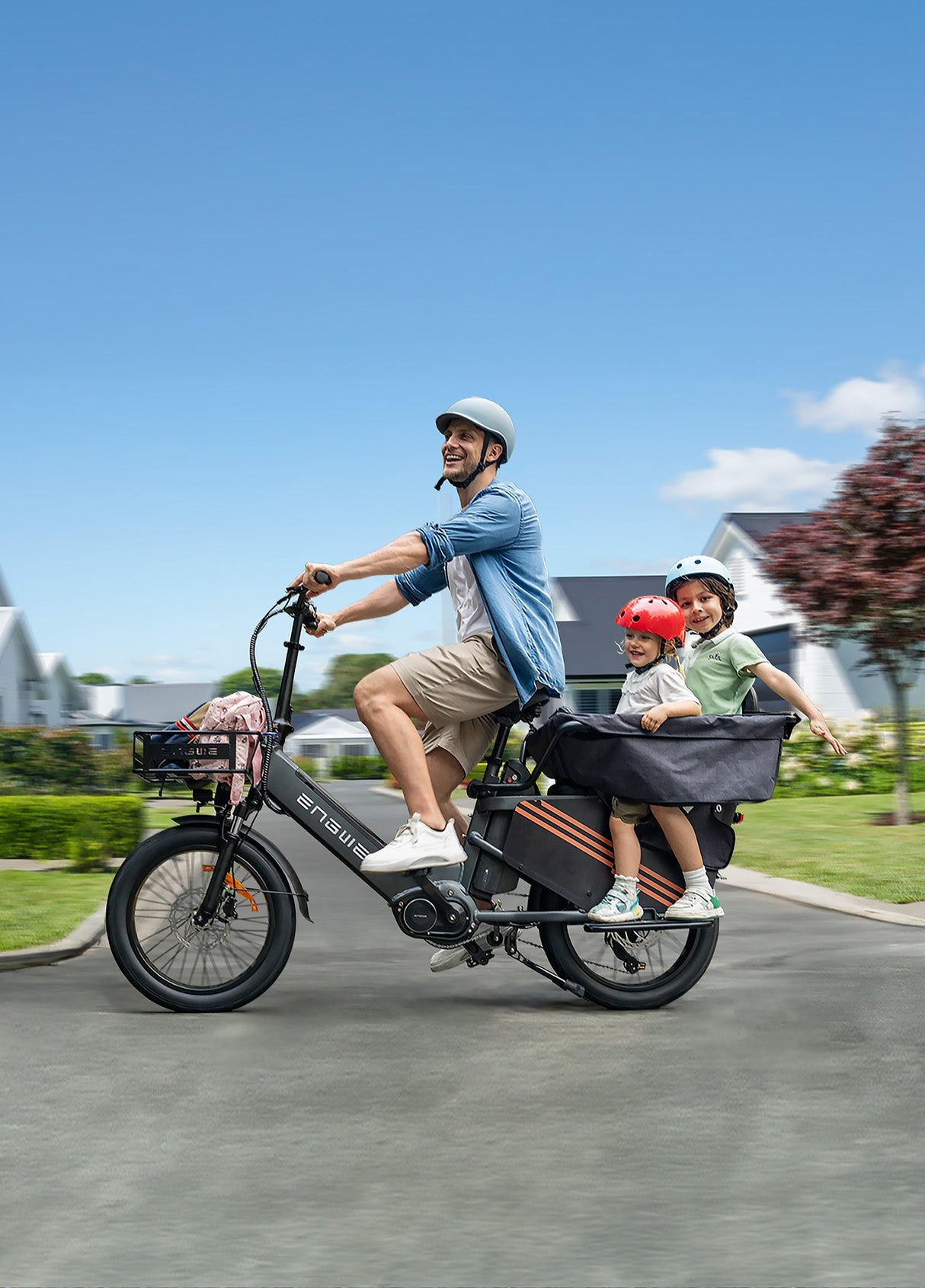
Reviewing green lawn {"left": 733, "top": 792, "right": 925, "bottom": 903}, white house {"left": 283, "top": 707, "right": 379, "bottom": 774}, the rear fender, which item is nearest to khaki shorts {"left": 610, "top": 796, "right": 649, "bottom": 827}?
the rear fender

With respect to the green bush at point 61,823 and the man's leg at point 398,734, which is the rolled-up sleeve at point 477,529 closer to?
the man's leg at point 398,734

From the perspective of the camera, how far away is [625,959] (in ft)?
20.4

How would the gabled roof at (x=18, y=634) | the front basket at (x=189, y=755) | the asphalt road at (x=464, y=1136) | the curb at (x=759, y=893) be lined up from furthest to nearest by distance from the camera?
the gabled roof at (x=18, y=634) < the curb at (x=759, y=893) < the front basket at (x=189, y=755) < the asphalt road at (x=464, y=1136)

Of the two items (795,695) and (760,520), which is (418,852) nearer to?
(795,695)

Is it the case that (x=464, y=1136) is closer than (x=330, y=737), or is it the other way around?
(x=464, y=1136)

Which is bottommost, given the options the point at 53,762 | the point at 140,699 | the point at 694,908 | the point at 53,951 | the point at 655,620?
the point at 140,699

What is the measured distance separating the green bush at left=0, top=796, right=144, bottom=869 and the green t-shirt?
9248mm

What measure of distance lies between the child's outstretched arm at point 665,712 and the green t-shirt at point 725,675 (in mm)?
521

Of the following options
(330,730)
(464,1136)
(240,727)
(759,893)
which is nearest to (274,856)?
(240,727)

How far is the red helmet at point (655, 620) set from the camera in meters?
6.04

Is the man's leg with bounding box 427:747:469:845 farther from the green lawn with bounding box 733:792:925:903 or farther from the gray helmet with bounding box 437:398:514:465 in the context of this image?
the green lawn with bounding box 733:792:925:903

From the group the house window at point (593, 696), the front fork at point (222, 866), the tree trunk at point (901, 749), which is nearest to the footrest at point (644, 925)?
the front fork at point (222, 866)

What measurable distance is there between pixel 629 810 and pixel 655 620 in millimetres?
788

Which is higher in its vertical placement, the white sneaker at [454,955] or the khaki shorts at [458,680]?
the khaki shorts at [458,680]
